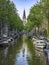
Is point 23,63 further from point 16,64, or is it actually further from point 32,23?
point 32,23

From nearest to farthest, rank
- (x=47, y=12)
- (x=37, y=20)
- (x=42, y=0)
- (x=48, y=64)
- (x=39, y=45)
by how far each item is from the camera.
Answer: (x=48, y=64)
(x=39, y=45)
(x=47, y=12)
(x=42, y=0)
(x=37, y=20)

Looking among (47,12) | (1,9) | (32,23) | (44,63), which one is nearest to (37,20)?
(32,23)

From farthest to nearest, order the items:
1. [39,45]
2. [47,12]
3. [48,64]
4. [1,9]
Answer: [1,9] → [47,12] → [39,45] → [48,64]

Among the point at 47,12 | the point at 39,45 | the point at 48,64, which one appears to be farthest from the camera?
the point at 47,12

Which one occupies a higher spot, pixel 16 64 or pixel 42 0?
pixel 42 0

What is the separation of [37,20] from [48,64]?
69.9 m

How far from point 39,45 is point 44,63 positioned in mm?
20366

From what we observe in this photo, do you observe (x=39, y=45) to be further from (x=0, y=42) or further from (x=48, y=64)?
(x=48, y=64)

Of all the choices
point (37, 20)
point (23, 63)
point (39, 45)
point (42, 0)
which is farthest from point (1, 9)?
point (23, 63)

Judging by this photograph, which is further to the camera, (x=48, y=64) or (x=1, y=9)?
(x=1, y=9)

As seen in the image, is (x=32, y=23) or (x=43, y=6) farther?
(x=32, y=23)

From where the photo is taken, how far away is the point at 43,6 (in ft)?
215

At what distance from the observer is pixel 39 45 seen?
55.6 m

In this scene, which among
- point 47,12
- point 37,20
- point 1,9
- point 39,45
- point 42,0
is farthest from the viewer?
point 37,20
